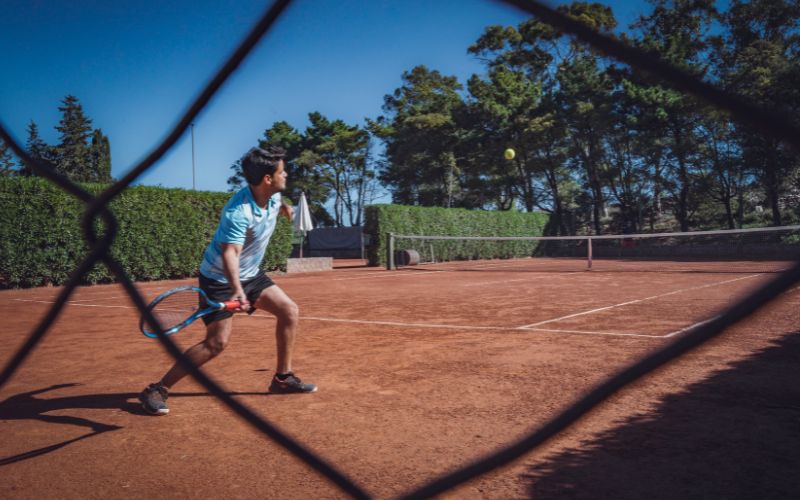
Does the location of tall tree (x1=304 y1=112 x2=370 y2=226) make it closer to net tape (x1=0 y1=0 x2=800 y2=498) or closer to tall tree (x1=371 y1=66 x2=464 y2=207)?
tall tree (x1=371 y1=66 x2=464 y2=207)

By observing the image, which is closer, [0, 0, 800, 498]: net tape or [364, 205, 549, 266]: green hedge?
[0, 0, 800, 498]: net tape

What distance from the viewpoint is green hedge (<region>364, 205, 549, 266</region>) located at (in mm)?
21781

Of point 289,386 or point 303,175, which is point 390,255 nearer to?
point 289,386

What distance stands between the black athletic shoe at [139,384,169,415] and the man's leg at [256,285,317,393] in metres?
0.67

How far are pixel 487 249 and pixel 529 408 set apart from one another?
2465cm

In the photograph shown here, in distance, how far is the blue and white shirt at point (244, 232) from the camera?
3.51 meters

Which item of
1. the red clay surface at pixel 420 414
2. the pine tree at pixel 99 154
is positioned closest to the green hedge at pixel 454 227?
the red clay surface at pixel 420 414

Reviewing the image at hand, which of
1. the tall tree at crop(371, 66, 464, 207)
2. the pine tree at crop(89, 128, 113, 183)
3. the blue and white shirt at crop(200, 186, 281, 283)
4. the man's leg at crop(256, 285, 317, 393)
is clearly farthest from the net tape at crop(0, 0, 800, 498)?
the tall tree at crop(371, 66, 464, 207)

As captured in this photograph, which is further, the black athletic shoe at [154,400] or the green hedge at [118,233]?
the green hedge at [118,233]

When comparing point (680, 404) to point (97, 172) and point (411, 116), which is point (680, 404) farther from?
point (411, 116)

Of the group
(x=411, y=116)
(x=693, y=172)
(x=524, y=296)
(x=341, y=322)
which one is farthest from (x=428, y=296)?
(x=411, y=116)

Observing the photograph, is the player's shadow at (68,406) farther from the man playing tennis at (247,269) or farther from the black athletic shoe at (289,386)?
the man playing tennis at (247,269)

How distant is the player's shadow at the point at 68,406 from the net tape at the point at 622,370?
101 inches

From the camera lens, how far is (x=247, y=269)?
12.7ft
